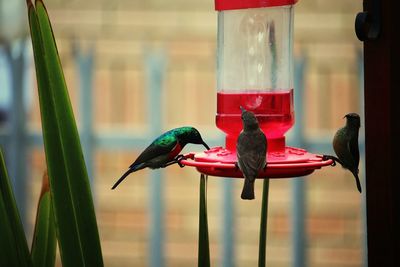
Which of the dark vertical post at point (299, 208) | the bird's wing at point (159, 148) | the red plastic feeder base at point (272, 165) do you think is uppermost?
the bird's wing at point (159, 148)

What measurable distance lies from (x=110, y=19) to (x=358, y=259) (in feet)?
4.35

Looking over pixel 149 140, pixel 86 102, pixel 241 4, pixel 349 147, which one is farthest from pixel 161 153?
pixel 86 102

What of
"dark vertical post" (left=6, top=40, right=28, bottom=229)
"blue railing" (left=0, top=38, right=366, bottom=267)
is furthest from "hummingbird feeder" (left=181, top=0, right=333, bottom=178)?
"dark vertical post" (left=6, top=40, right=28, bottom=229)

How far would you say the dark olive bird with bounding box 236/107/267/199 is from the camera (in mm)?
767

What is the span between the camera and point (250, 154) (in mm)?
771

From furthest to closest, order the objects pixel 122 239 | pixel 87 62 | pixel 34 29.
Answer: pixel 122 239 < pixel 87 62 < pixel 34 29

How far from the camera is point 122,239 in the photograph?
2568 mm

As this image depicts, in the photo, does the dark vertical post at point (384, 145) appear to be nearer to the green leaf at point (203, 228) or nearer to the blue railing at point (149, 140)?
the green leaf at point (203, 228)

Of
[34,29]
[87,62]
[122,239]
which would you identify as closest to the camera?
[34,29]

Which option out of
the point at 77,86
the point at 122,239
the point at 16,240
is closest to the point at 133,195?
the point at 122,239

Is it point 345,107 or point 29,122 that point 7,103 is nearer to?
point 29,122

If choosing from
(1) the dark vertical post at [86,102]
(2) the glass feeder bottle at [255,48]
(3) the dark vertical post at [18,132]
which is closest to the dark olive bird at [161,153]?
(2) the glass feeder bottle at [255,48]

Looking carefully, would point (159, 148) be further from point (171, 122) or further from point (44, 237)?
point (171, 122)

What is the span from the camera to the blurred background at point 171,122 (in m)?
2.36
